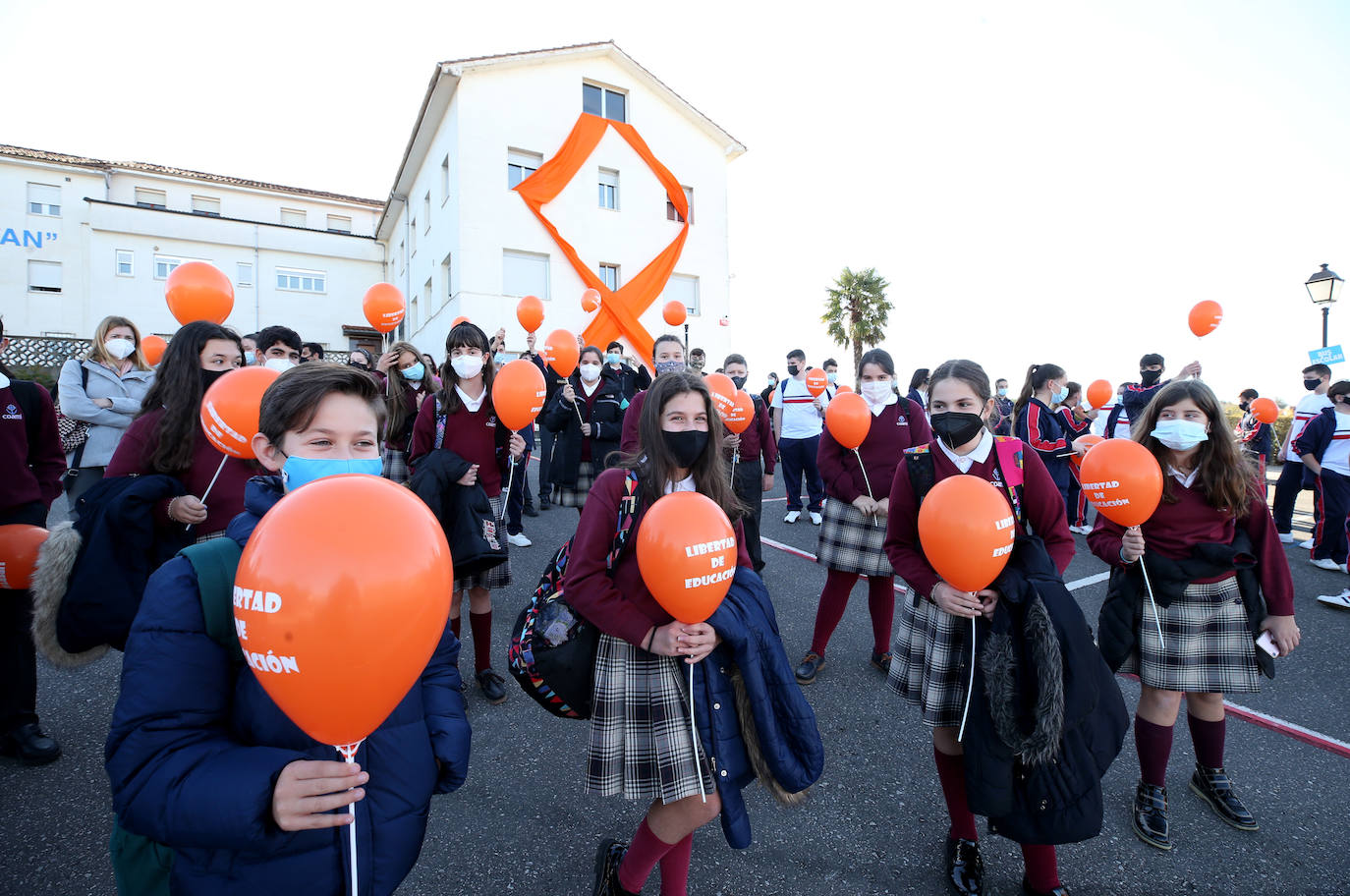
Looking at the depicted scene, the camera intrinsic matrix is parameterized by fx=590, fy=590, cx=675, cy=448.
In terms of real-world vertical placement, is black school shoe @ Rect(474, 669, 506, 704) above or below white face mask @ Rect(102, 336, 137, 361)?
below

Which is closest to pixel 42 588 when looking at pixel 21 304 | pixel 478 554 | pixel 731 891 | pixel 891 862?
pixel 478 554

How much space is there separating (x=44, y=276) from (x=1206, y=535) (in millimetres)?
36415

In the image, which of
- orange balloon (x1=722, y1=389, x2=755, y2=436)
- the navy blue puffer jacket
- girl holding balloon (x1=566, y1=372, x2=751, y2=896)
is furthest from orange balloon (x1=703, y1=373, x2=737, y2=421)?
the navy blue puffer jacket

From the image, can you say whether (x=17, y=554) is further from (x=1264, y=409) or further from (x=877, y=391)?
(x=1264, y=409)

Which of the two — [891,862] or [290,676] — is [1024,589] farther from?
[290,676]

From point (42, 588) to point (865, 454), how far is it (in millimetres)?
4132

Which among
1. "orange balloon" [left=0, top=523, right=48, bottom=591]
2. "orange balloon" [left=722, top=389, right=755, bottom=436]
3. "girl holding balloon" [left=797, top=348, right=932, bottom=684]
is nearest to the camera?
"orange balloon" [left=0, top=523, right=48, bottom=591]

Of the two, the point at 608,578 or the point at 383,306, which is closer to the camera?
the point at 608,578

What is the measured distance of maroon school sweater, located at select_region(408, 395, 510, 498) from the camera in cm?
372

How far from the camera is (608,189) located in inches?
806

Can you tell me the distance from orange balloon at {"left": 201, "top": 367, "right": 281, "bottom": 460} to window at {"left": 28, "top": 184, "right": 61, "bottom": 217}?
113 ft

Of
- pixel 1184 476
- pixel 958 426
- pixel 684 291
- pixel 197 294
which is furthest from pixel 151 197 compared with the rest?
pixel 1184 476

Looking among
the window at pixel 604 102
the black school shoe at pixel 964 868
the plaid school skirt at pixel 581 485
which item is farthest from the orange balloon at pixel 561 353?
the window at pixel 604 102

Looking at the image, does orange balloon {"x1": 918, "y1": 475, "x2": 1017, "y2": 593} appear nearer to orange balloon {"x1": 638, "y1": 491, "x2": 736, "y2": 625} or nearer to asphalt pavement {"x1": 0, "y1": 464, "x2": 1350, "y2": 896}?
orange balloon {"x1": 638, "y1": 491, "x2": 736, "y2": 625}
